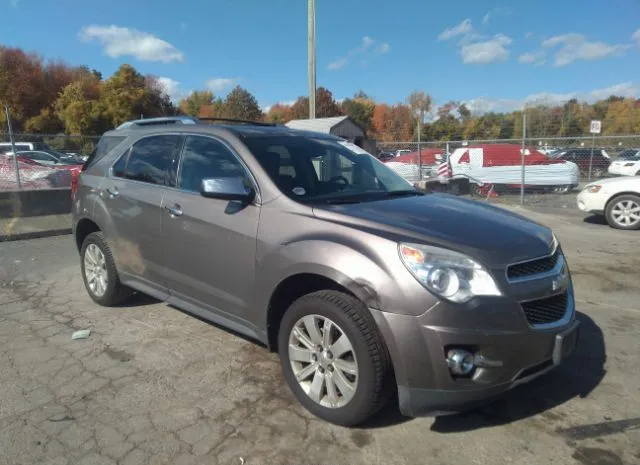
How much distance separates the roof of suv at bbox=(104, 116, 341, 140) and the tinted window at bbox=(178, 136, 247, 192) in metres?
0.12

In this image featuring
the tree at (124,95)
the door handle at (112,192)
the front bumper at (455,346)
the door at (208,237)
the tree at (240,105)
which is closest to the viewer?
the front bumper at (455,346)

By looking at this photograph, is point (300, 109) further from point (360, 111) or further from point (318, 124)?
point (318, 124)

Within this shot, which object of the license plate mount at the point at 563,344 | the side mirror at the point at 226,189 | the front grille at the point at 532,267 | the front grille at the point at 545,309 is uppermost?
the side mirror at the point at 226,189

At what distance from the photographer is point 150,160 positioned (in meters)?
4.33

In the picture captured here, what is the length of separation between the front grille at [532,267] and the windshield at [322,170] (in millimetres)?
1163

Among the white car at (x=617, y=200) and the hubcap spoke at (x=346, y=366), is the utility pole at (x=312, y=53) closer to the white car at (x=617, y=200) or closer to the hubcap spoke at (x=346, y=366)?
the white car at (x=617, y=200)

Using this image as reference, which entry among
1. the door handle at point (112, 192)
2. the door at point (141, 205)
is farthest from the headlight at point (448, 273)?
the door handle at point (112, 192)

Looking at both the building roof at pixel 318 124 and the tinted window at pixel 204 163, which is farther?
the building roof at pixel 318 124

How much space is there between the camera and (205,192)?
10.5ft

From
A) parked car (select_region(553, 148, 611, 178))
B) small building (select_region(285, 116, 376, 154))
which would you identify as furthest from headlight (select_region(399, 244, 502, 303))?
parked car (select_region(553, 148, 611, 178))

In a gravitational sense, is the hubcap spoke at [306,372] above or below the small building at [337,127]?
below

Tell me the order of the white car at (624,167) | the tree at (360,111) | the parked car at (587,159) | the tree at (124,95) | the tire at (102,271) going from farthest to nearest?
the tree at (360,111) → the tree at (124,95) → the white car at (624,167) → the parked car at (587,159) → the tire at (102,271)

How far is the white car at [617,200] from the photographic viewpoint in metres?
9.43

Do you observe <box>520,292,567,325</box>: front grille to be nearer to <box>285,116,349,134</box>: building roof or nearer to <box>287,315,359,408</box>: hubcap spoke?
<box>287,315,359,408</box>: hubcap spoke
